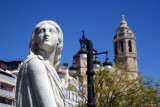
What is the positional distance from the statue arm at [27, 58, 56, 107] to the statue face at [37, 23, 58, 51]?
33 centimetres

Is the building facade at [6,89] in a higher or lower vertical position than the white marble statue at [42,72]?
higher

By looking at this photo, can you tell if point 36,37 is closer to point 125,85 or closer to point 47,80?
point 47,80

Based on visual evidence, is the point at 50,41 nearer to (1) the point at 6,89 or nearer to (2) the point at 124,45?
(1) the point at 6,89

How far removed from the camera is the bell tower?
78.8 metres

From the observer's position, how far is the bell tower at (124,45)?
259ft

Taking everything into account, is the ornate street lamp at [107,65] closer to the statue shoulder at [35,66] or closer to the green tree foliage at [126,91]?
the green tree foliage at [126,91]

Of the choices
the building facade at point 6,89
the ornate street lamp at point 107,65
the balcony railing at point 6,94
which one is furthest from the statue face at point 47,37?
the balcony railing at point 6,94

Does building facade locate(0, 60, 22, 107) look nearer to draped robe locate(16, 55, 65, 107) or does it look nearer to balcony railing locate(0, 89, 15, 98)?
balcony railing locate(0, 89, 15, 98)

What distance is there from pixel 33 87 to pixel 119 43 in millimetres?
77968

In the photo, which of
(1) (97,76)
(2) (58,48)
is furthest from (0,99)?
(2) (58,48)

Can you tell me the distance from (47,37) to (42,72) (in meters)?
0.58


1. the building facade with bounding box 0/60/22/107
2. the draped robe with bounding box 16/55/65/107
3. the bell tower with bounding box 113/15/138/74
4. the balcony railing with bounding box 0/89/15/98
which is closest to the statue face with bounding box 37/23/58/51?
the draped robe with bounding box 16/55/65/107

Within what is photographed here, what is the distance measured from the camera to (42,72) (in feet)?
11.0

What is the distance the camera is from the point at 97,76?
1659 centimetres
